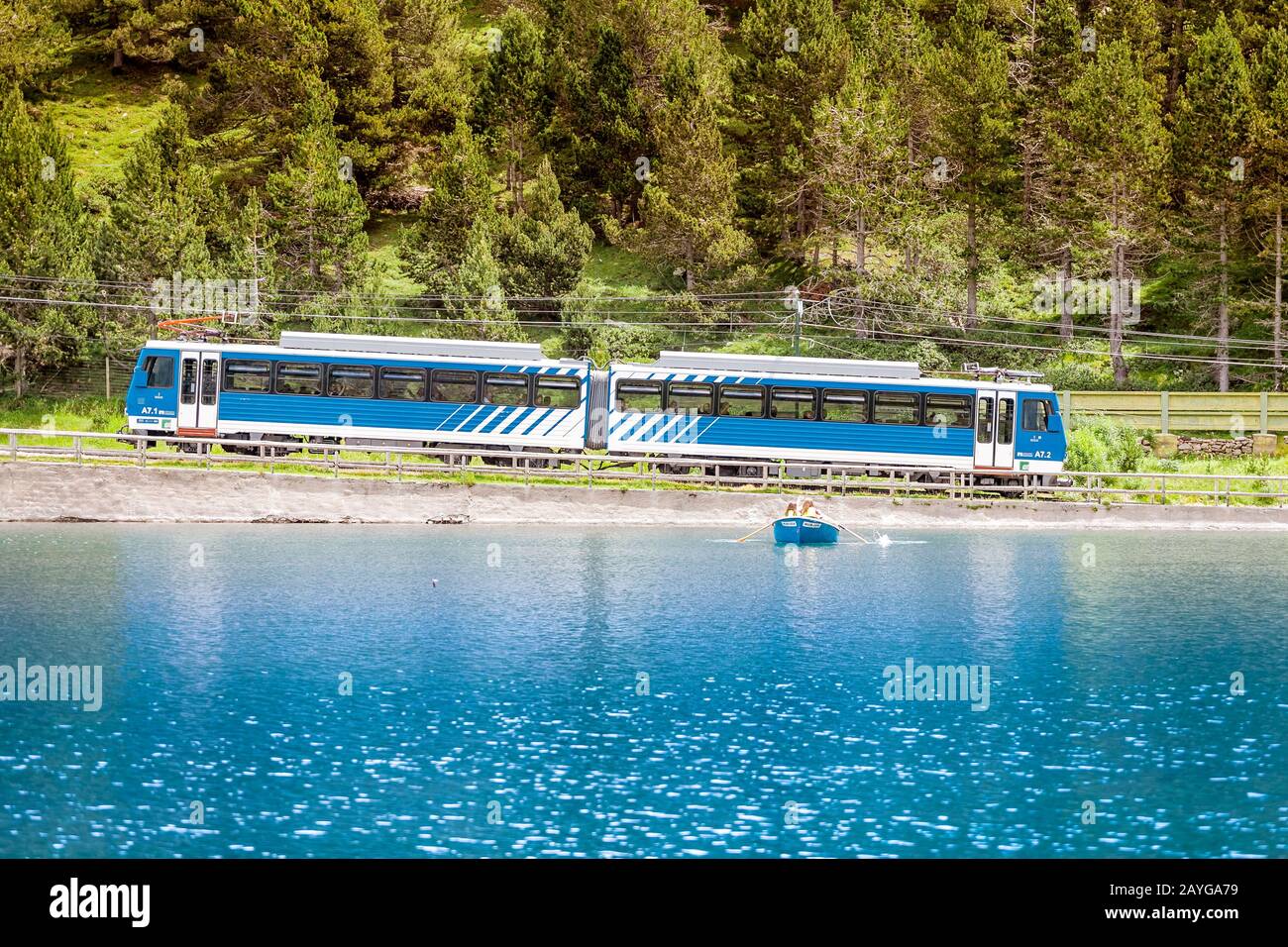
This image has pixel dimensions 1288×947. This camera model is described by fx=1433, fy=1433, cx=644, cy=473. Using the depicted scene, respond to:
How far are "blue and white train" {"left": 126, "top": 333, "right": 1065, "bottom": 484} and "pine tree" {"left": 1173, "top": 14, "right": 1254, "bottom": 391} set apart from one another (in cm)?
2144

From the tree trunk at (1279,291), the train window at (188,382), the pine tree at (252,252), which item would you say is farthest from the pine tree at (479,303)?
the tree trunk at (1279,291)

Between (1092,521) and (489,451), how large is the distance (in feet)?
73.6

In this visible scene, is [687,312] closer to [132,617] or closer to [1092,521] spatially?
[1092,521]

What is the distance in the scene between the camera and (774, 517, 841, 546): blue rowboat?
160 feet

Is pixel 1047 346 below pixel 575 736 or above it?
above

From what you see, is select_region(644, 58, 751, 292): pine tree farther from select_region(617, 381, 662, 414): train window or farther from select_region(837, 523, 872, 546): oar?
select_region(837, 523, 872, 546): oar

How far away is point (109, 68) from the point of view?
112m

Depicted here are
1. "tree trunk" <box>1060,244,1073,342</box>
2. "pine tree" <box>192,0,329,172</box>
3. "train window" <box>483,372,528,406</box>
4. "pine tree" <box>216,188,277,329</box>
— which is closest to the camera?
"train window" <box>483,372,528,406</box>

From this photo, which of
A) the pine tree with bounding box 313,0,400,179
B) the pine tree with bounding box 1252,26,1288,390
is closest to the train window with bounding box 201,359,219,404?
the pine tree with bounding box 313,0,400,179

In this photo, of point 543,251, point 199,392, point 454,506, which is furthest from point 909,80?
point 199,392

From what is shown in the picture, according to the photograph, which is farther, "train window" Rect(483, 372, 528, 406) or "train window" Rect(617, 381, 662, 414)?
"train window" Rect(617, 381, 662, 414)

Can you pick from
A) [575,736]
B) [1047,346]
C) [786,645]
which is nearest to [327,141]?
[1047,346]

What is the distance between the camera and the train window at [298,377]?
5209cm
